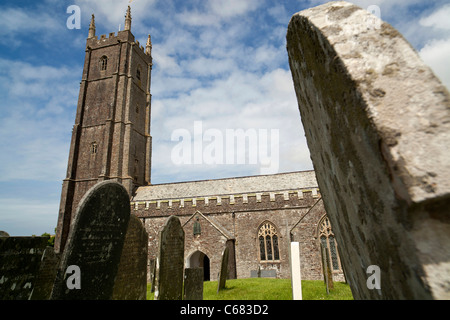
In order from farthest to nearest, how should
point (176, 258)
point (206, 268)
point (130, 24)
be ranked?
point (130, 24) → point (206, 268) → point (176, 258)

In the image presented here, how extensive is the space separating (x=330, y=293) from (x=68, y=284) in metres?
7.93

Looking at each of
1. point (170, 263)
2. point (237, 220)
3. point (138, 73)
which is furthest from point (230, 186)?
point (138, 73)

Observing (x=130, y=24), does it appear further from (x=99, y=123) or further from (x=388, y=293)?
(x=388, y=293)

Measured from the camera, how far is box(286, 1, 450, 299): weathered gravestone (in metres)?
0.62

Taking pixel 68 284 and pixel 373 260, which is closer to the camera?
pixel 373 260

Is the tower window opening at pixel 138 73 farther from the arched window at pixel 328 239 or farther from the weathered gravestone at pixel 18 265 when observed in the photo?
the weathered gravestone at pixel 18 265

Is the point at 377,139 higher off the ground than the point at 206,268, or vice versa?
the point at 377,139

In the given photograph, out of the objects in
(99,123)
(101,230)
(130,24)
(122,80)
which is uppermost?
(130,24)

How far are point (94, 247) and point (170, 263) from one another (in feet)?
11.0

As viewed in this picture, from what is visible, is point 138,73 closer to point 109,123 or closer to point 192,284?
point 109,123

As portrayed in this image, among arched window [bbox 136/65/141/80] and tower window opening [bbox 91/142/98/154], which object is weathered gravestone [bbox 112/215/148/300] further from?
arched window [bbox 136/65/141/80]

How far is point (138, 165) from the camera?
1097 inches

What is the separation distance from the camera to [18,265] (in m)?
2.74
